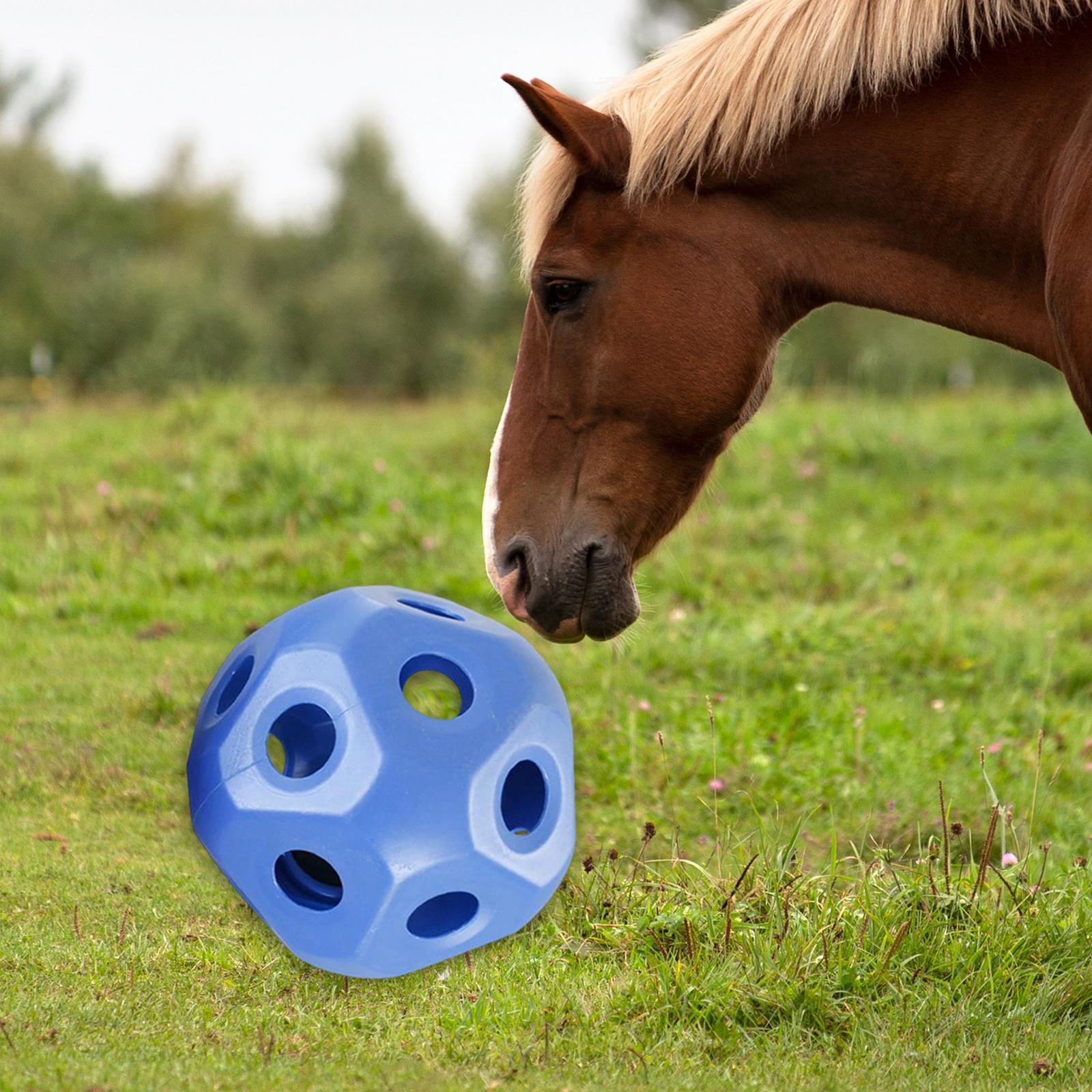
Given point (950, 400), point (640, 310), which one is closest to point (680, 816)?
point (640, 310)

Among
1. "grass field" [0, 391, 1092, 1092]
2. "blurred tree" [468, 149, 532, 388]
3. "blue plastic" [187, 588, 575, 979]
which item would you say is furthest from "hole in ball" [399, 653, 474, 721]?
"blurred tree" [468, 149, 532, 388]

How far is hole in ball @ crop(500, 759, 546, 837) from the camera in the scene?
3.45 meters

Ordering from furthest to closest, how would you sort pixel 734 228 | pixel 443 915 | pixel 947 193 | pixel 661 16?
pixel 661 16 → pixel 443 915 → pixel 734 228 → pixel 947 193

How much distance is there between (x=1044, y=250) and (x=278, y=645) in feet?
6.90

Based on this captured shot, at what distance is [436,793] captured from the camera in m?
3.05

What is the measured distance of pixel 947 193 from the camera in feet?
8.90

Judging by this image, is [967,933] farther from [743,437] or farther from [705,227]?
[743,437]

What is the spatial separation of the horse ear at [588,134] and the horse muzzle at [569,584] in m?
0.86

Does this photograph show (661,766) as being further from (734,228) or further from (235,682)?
(734,228)

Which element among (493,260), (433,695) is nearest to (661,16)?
(493,260)

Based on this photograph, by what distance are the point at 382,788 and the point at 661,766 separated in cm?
157

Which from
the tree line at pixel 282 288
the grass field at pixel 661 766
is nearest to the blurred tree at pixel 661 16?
the tree line at pixel 282 288

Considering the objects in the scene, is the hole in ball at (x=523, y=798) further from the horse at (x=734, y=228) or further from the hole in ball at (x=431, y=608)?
the horse at (x=734, y=228)

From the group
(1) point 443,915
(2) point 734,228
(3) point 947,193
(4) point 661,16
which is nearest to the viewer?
(3) point 947,193
